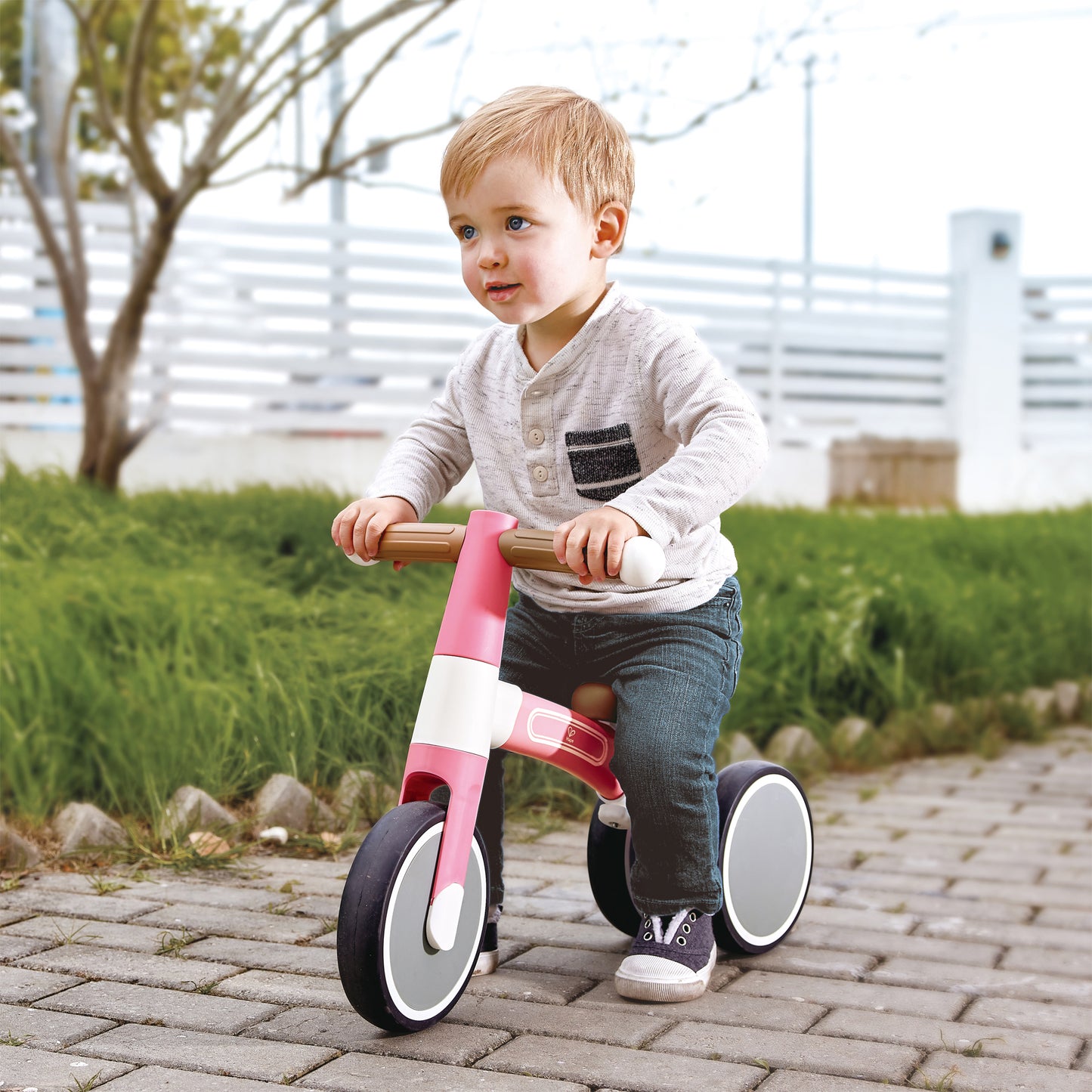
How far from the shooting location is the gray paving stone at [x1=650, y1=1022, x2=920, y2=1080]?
177 cm

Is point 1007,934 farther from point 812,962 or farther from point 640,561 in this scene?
point 640,561

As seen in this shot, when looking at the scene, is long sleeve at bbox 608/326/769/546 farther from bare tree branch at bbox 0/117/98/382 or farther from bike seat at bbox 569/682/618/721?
bare tree branch at bbox 0/117/98/382

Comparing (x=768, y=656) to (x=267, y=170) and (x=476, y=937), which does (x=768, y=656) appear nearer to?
(x=476, y=937)

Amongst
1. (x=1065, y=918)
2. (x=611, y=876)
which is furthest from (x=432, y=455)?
(x=1065, y=918)

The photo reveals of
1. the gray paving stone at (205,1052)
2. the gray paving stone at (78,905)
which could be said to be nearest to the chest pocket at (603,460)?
the gray paving stone at (205,1052)

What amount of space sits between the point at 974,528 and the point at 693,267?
17.9 ft

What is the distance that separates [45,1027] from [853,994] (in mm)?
1148

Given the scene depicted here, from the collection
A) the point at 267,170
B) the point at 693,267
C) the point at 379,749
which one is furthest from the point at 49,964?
the point at 693,267

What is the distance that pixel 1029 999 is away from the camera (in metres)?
2.10

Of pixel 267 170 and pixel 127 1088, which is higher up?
pixel 267 170

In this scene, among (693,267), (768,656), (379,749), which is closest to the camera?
(379,749)

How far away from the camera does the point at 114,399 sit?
5938mm

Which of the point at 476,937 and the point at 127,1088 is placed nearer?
the point at 127,1088

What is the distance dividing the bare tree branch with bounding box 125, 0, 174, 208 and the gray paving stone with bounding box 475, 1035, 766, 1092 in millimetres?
4273
